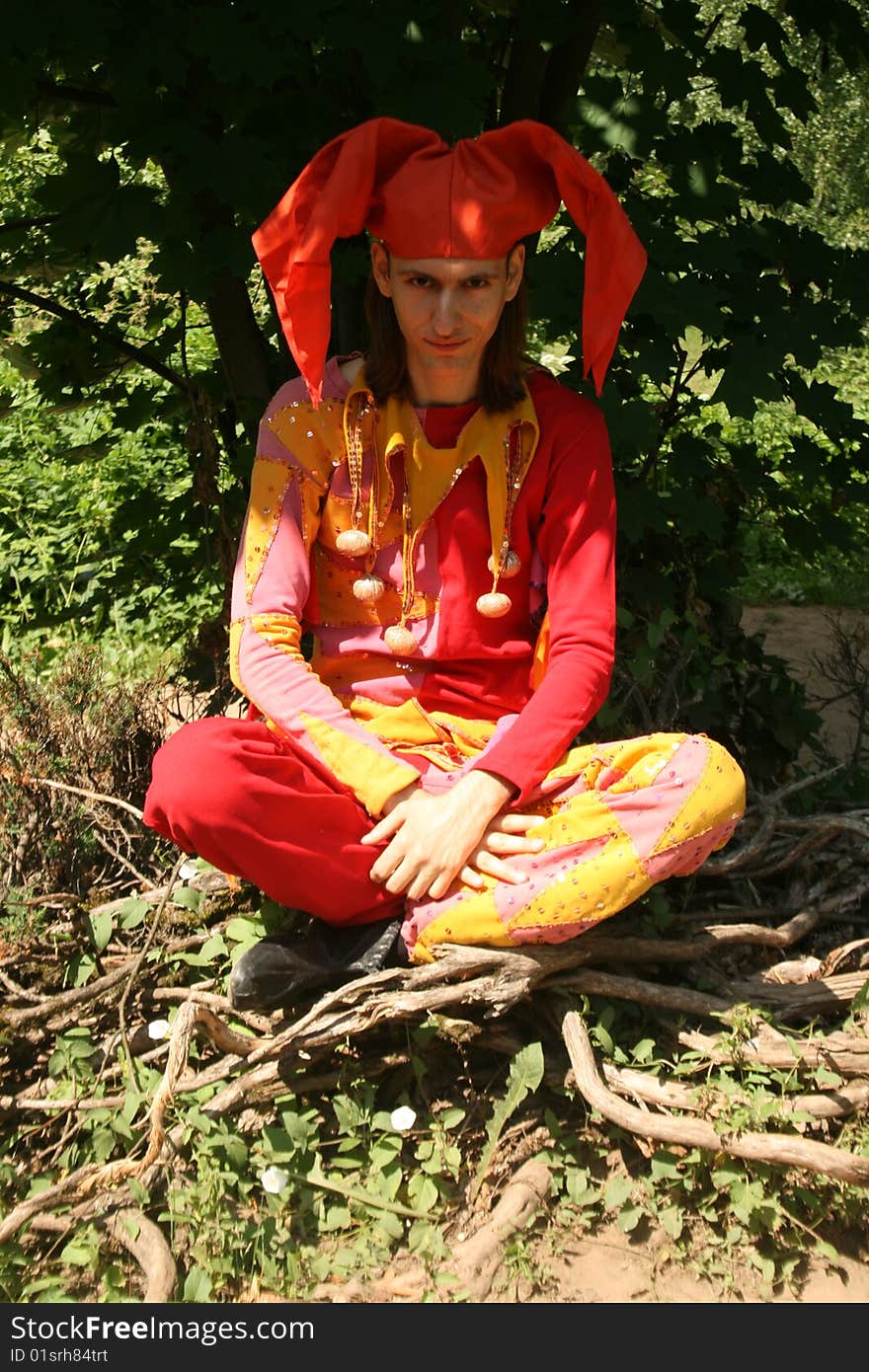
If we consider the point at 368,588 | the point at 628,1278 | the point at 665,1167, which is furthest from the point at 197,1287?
the point at 368,588

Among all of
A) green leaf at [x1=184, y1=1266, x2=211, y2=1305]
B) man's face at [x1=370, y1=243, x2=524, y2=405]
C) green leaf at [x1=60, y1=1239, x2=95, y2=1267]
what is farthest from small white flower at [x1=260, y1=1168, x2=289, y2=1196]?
man's face at [x1=370, y1=243, x2=524, y2=405]

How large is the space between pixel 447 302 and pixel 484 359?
205mm

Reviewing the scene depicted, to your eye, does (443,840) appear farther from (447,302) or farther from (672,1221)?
(447,302)

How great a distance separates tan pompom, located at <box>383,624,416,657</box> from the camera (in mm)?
2590

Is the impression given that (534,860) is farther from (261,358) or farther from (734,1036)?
(261,358)

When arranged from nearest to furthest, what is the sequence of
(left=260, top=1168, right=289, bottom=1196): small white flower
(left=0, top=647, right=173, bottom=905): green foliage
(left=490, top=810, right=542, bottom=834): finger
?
(left=260, top=1168, right=289, bottom=1196): small white flower
(left=490, top=810, right=542, bottom=834): finger
(left=0, top=647, right=173, bottom=905): green foliage

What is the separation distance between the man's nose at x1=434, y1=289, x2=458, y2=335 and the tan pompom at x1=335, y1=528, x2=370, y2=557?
406 millimetres

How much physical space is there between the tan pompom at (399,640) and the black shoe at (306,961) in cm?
52

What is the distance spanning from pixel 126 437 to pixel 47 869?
3.44 metres

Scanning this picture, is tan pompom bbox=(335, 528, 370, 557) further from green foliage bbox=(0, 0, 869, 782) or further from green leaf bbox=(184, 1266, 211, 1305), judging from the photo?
green leaf bbox=(184, 1266, 211, 1305)

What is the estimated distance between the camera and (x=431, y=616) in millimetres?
2645

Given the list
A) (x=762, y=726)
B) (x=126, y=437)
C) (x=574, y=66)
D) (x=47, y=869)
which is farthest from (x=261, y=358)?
(x=126, y=437)

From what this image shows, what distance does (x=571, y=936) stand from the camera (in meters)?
2.51

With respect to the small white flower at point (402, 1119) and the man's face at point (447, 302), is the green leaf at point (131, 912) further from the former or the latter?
the man's face at point (447, 302)
